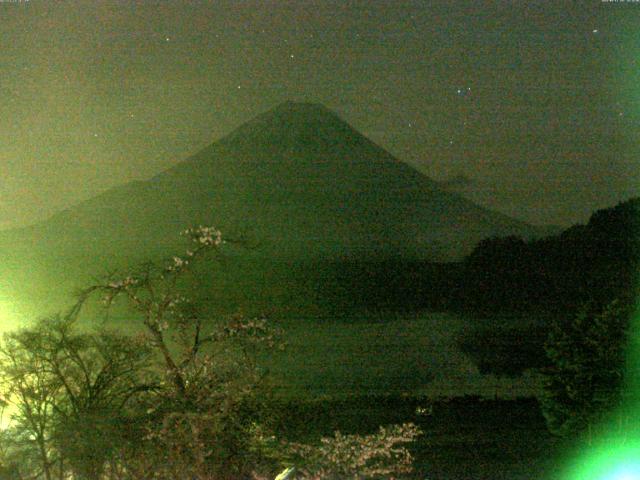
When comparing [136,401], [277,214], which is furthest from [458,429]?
[277,214]

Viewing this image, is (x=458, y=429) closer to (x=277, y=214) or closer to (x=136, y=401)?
(x=136, y=401)

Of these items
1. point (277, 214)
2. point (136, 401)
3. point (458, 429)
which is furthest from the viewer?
point (277, 214)

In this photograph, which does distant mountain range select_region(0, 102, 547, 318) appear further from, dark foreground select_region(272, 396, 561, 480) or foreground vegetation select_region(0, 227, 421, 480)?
foreground vegetation select_region(0, 227, 421, 480)

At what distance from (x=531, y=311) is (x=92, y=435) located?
1844 centimetres

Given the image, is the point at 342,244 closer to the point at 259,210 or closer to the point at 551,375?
the point at 259,210

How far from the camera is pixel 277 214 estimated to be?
104 feet

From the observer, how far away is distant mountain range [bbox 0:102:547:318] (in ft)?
73.4

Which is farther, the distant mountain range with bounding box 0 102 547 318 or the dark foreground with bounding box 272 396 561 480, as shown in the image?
the distant mountain range with bounding box 0 102 547 318

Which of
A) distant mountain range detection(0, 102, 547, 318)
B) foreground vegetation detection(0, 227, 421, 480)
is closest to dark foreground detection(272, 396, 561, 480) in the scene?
foreground vegetation detection(0, 227, 421, 480)

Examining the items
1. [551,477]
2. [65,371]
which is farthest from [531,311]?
[65,371]

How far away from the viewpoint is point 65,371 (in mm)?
5473

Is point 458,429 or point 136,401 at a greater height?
point 136,401

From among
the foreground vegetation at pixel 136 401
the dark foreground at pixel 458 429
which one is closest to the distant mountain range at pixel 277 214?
the dark foreground at pixel 458 429

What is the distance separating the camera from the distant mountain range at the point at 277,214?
73.4 feet
